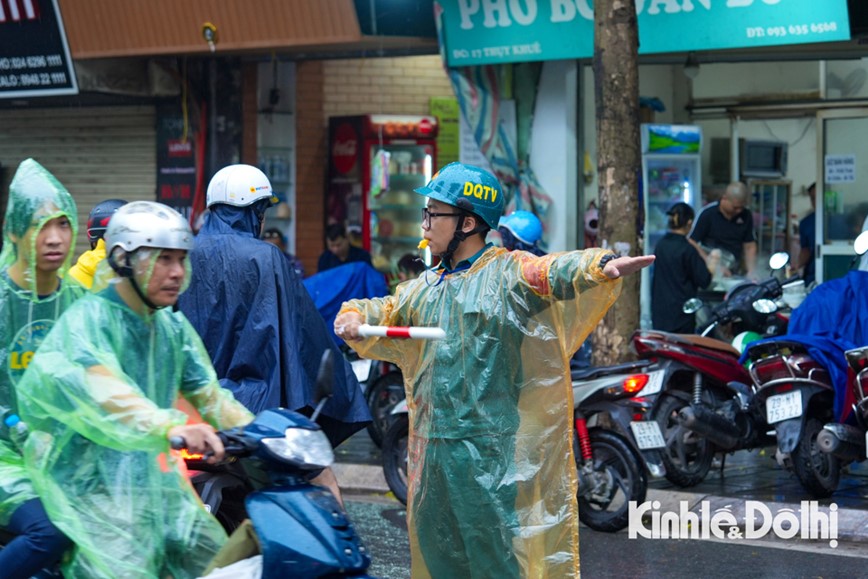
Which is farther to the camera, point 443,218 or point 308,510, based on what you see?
point 443,218

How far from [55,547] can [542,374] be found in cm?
181

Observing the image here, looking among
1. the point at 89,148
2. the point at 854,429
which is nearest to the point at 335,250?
the point at 89,148

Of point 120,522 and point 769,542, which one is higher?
point 120,522

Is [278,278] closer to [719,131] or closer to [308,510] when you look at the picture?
[308,510]

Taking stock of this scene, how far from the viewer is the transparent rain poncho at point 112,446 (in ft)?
11.8

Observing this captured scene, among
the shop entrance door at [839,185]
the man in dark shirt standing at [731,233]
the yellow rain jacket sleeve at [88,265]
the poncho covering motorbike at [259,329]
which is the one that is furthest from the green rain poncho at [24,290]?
the shop entrance door at [839,185]

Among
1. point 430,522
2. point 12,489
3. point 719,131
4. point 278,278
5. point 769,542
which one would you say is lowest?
point 769,542

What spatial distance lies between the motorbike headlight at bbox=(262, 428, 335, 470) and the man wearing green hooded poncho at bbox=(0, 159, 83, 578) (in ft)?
3.26

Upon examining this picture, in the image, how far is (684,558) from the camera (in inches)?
278

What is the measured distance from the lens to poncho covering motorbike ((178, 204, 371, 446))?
559 cm

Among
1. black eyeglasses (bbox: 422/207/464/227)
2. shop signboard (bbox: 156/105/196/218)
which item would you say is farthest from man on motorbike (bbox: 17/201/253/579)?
shop signboard (bbox: 156/105/196/218)

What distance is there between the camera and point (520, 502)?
15.6 ft

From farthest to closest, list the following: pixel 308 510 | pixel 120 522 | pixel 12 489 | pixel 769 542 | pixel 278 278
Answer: pixel 769 542
pixel 278 278
pixel 12 489
pixel 120 522
pixel 308 510

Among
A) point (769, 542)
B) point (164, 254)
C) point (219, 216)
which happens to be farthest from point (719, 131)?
point (164, 254)
